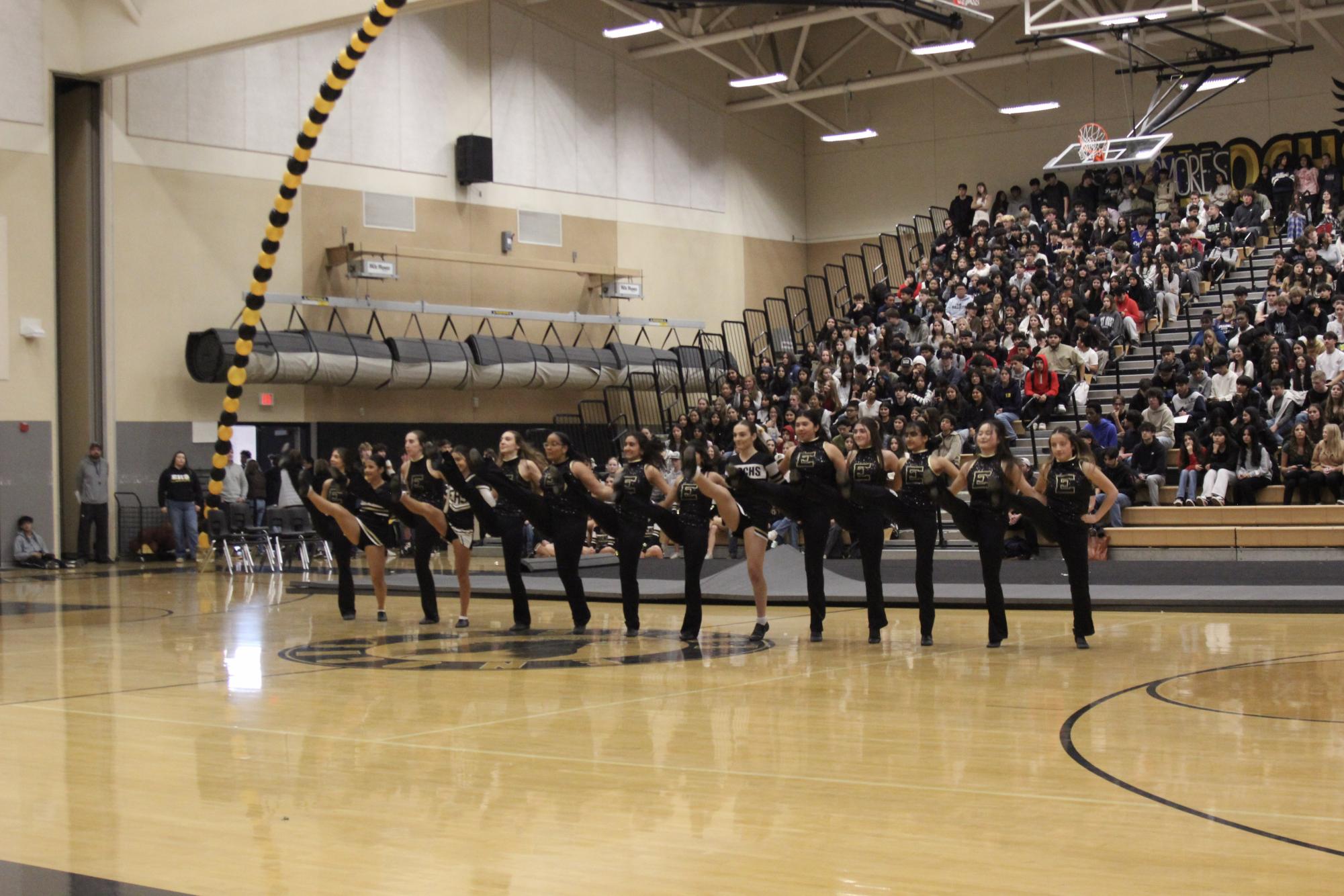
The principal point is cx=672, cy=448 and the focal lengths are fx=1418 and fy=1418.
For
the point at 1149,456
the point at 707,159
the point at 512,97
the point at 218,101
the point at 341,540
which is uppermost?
the point at 512,97

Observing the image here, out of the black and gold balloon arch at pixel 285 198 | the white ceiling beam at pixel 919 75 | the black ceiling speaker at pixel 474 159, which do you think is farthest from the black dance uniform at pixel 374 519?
the white ceiling beam at pixel 919 75

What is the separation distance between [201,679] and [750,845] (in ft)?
17.9

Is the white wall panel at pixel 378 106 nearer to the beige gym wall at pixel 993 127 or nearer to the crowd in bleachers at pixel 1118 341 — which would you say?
the crowd in bleachers at pixel 1118 341

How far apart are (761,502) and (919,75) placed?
19.5m

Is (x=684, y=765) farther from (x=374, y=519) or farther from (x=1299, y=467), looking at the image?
(x=1299, y=467)

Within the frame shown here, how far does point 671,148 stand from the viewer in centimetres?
2991

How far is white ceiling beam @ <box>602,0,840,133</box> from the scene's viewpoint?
25716 mm

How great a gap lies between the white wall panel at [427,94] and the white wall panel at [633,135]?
3.99 metres

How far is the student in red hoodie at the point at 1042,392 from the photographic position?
18.8m

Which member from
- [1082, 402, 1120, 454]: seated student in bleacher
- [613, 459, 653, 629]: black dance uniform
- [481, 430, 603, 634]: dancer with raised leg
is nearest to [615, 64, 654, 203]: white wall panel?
[1082, 402, 1120, 454]: seated student in bleacher

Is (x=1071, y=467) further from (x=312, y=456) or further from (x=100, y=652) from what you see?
(x=312, y=456)

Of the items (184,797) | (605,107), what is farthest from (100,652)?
(605,107)

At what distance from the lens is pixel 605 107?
28.6m

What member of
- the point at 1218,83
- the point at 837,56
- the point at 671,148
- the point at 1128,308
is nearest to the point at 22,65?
the point at 671,148
